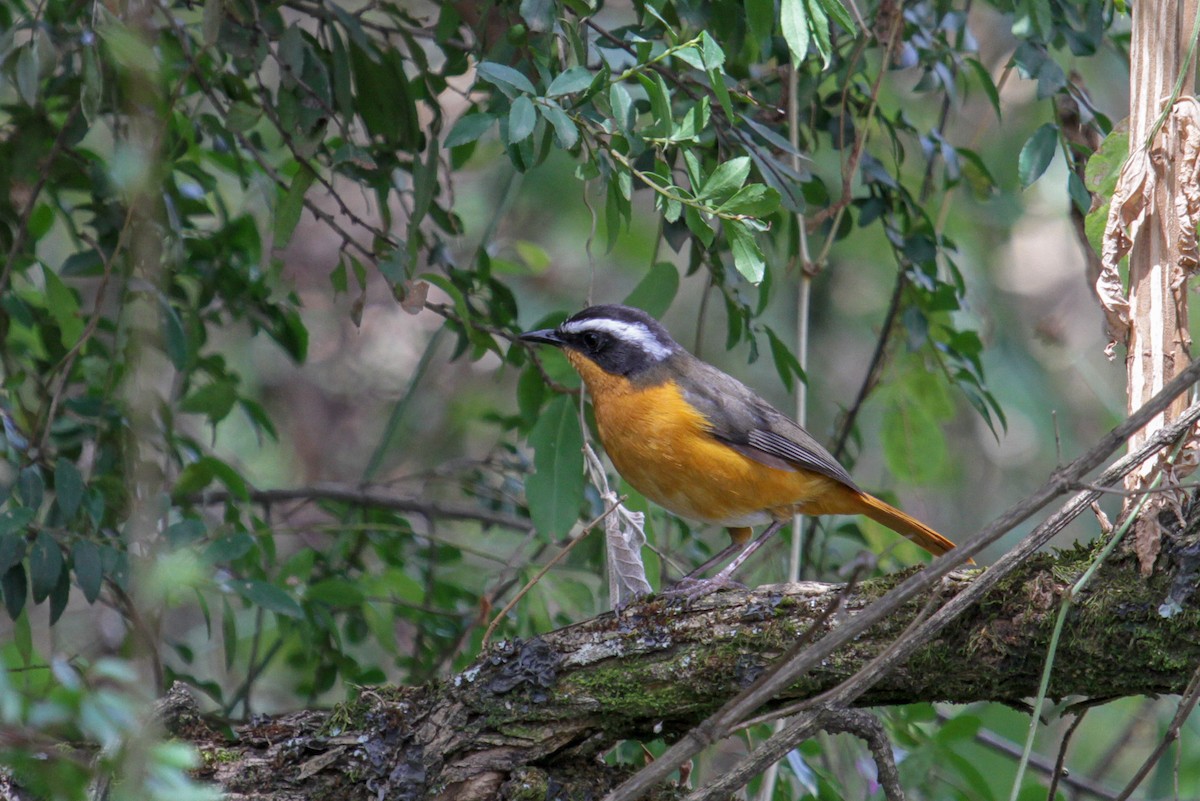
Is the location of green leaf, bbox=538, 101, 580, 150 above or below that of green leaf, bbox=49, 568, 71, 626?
above

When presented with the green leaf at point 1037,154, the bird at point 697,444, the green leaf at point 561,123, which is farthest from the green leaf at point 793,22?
the bird at point 697,444

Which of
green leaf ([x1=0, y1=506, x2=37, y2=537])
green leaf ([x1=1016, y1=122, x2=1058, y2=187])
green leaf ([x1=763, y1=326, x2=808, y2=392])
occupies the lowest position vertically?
green leaf ([x1=0, y1=506, x2=37, y2=537])

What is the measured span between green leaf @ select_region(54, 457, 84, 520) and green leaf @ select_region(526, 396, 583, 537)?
1397 millimetres

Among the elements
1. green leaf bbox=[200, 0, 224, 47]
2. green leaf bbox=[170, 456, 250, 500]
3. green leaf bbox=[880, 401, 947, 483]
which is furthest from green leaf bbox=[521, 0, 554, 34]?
green leaf bbox=[880, 401, 947, 483]

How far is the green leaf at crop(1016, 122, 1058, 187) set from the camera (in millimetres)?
3836

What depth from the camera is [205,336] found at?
4.80 meters

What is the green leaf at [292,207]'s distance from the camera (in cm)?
385

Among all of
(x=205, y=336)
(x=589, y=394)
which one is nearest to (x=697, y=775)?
(x=589, y=394)

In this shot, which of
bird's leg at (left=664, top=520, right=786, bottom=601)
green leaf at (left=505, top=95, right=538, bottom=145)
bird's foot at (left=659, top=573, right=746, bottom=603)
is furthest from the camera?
bird's leg at (left=664, top=520, right=786, bottom=601)

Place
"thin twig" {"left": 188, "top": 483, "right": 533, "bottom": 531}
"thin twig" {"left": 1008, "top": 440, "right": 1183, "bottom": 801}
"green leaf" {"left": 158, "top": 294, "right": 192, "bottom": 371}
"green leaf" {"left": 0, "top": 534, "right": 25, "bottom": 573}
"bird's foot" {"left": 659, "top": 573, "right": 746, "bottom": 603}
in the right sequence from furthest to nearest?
1. "thin twig" {"left": 188, "top": 483, "right": 533, "bottom": 531}
2. "green leaf" {"left": 158, "top": 294, "right": 192, "bottom": 371}
3. "bird's foot" {"left": 659, "top": 573, "right": 746, "bottom": 603}
4. "green leaf" {"left": 0, "top": 534, "right": 25, "bottom": 573}
5. "thin twig" {"left": 1008, "top": 440, "right": 1183, "bottom": 801}

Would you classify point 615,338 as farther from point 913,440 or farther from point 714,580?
point 913,440

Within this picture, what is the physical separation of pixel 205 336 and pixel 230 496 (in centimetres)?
65

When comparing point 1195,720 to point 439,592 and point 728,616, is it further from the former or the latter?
point 439,592

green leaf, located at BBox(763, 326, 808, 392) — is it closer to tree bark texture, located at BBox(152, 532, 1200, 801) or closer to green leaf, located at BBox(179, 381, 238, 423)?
tree bark texture, located at BBox(152, 532, 1200, 801)
